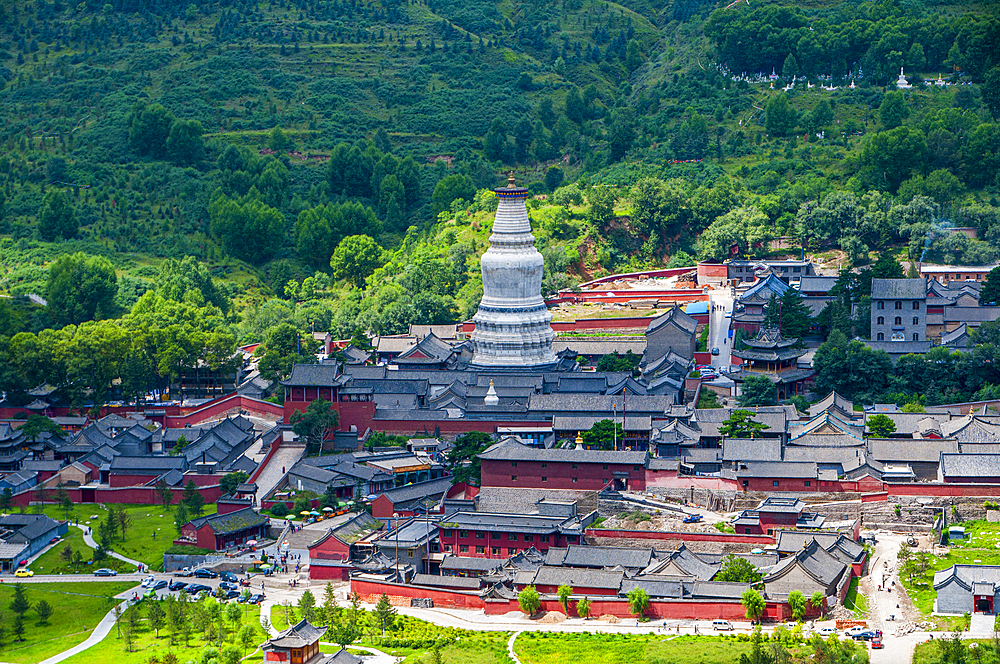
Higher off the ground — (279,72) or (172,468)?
(279,72)

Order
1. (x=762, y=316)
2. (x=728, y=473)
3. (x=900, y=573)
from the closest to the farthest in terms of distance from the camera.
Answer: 1. (x=900, y=573)
2. (x=728, y=473)
3. (x=762, y=316)

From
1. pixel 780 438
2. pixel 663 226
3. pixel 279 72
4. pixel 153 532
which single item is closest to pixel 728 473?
pixel 780 438

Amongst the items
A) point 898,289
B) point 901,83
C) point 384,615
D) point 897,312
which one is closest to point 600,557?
point 384,615

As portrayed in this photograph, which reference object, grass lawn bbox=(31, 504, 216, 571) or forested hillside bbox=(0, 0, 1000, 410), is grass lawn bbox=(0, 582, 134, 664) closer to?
grass lawn bbox=(31, 504, 216, 571)

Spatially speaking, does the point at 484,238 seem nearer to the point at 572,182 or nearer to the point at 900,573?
the point at 572,182

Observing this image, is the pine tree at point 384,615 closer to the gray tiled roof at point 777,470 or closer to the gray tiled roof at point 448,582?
the gray tiled roof at point 448,582

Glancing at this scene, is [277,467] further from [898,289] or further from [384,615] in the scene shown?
[898,289]

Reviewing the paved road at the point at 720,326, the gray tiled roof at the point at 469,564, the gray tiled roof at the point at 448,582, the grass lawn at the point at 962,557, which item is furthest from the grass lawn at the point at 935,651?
the paved road at the point at 720,326
